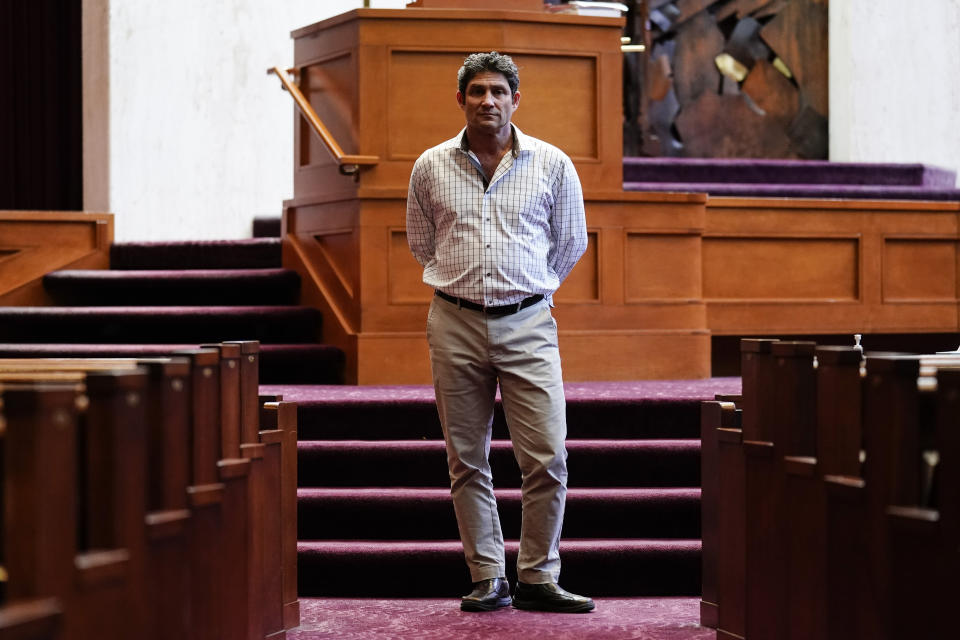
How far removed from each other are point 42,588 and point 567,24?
427 cm

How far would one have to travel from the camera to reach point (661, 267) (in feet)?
18.3

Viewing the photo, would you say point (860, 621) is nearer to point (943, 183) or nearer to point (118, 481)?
point (118, 481)

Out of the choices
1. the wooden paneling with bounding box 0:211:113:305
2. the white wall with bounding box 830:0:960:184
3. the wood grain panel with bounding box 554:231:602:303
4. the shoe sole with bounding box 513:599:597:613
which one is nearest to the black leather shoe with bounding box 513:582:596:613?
the shoe sole with bounding box 513:599:597:613

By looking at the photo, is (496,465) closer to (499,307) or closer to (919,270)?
(499,307)

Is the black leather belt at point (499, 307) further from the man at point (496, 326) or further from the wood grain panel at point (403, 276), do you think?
the wood grain panel at point (403, 276)

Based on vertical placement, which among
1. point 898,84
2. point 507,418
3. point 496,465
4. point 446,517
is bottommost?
point 446,517

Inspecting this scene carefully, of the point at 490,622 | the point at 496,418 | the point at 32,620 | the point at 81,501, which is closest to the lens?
the point at 32,620

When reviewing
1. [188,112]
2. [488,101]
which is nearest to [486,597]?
[488,101]

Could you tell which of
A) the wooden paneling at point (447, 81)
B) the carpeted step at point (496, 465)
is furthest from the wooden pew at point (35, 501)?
the wooden paneling at point (447, 81)

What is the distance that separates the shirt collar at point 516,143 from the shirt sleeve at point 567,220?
122 millimetres

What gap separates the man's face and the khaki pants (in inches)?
19.0

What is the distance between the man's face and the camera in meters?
3.26

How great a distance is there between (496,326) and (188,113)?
197 inches

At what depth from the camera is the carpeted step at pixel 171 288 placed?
6.03m
